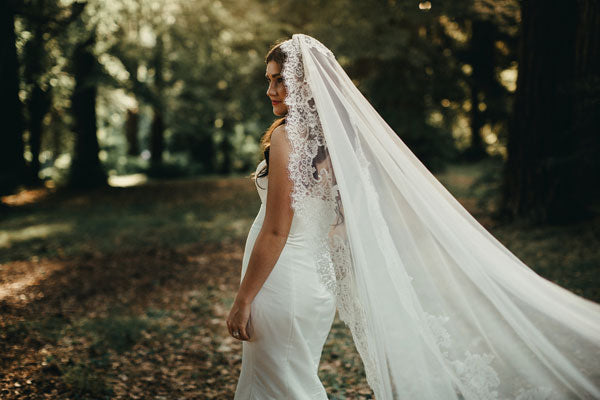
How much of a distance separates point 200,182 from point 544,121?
16301mm

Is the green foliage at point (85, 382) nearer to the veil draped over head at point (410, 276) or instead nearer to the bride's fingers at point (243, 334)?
the bride's fingers at point (243, 334)

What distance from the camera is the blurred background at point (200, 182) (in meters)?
4.92

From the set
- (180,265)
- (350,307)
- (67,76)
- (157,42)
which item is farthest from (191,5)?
(350,307)

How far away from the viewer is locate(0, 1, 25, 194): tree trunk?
7.89 metres

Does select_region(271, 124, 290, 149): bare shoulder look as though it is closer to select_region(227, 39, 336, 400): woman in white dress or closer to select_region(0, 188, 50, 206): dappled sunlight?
select_region(227, 39, 336, 400): woman in white dress

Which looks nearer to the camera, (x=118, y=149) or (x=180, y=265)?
(x=180, y=265)

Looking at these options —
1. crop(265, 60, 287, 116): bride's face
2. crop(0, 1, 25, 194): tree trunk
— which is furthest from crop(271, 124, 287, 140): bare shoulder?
crop(0, 1, 25, 194): tree trunk

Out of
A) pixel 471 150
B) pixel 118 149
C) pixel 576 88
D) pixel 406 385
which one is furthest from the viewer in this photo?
pixel 118 149

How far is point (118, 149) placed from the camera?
31.0 meters

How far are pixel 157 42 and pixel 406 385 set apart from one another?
52.9 feet

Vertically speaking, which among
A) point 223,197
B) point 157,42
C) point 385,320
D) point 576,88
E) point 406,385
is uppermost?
point 157,42

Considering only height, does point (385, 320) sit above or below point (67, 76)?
below

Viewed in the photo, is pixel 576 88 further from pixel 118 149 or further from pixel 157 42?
pixel 118 149

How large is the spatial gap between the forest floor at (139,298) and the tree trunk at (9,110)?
3.69 feet
